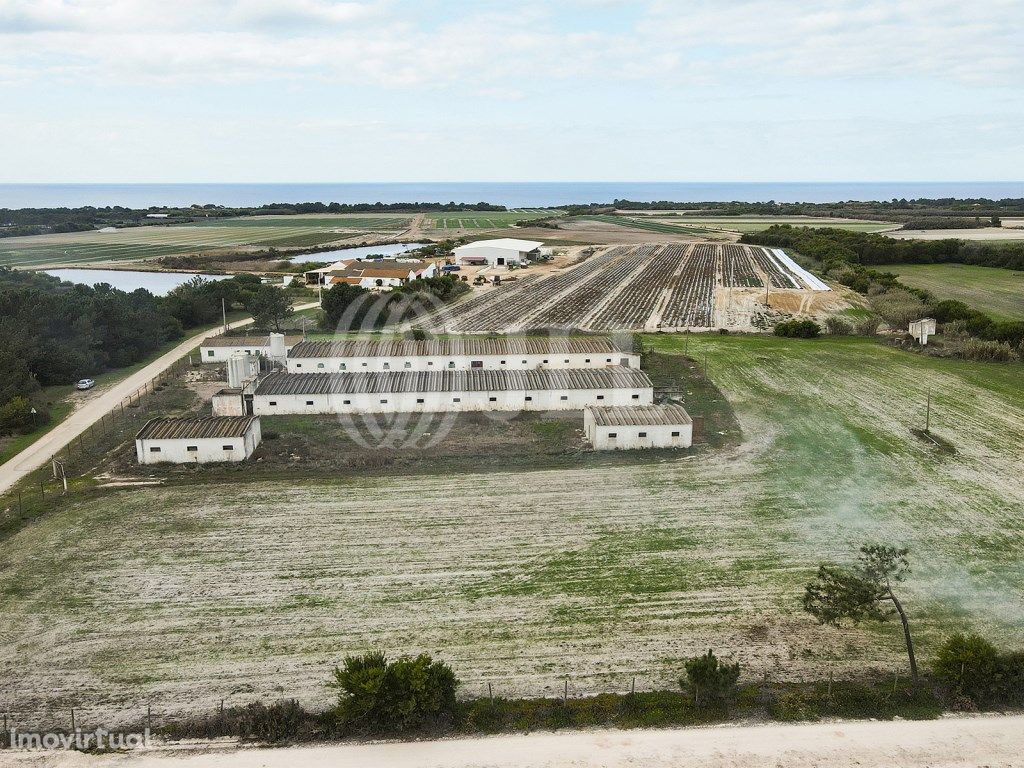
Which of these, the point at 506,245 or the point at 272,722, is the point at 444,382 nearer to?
the point at 272,722

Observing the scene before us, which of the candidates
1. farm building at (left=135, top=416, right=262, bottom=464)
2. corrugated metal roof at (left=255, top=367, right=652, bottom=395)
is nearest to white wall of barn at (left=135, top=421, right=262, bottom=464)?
farm building at (left=135, top=416, right=262, bottom=464)

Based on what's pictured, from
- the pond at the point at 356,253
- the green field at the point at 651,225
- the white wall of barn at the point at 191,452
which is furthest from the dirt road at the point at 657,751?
the green field at the point at 651,225

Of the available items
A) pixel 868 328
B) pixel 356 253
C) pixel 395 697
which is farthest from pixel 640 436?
pixel 356 253

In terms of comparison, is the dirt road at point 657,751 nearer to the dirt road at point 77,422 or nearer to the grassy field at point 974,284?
the dirt road at point 77,422

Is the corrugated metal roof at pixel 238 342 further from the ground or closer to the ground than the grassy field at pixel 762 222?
closer to the ground

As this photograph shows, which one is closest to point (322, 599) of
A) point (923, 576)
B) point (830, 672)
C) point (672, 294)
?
point (830, 672)

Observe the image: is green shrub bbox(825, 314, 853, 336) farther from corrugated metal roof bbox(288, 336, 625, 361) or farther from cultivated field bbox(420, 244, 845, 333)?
corrugated metal roof bbox(288, 336, 625, 361)
